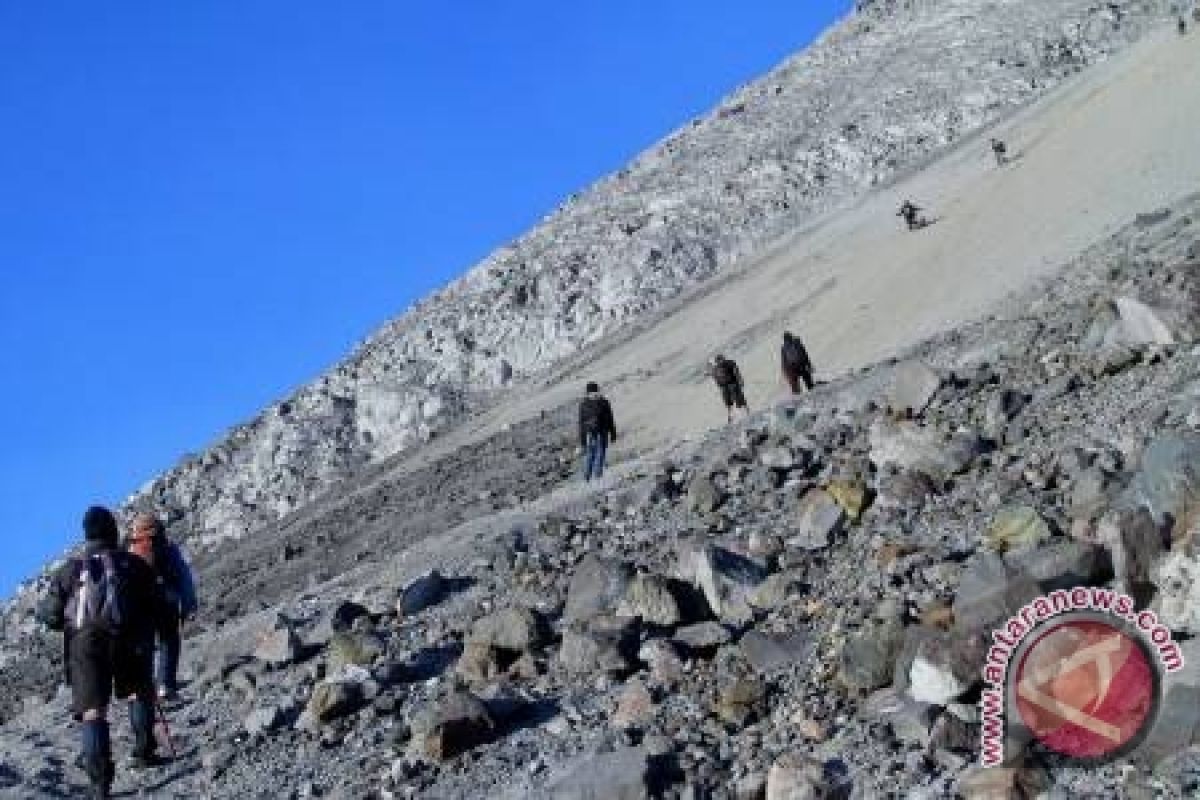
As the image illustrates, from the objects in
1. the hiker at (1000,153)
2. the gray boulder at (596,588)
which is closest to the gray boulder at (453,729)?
the gray boulder at (596,588)

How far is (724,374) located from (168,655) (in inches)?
596

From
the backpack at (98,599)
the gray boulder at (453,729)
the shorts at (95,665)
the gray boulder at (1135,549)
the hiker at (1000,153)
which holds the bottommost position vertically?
the gray boulder at (1135,549)

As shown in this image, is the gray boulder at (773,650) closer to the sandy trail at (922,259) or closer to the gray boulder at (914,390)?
the gray boulder at (914,390)

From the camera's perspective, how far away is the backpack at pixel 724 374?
26359 mm

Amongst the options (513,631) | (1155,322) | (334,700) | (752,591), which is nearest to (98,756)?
(334,700)

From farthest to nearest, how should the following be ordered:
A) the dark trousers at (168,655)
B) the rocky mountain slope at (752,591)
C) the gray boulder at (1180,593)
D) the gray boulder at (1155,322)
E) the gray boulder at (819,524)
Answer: the dark trousers at (168,655), the gray boulder at (1155,322), the gray boulder at (819,524), the rocky mountain slope at (752,591), the gray boulder at (1180,593)

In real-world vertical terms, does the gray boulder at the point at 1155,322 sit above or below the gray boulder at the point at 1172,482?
above

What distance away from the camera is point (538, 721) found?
927 cm

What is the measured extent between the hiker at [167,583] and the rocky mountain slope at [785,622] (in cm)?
36

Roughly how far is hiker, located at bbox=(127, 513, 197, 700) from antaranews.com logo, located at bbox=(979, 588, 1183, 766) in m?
7.40

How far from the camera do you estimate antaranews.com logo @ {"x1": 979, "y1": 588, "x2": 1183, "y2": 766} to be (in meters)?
6.41

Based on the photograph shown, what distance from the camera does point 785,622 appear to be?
962 centimetres

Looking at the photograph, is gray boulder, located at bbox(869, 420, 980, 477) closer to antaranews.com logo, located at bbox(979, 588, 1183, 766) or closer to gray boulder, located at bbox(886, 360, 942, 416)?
gray boulder, located at bbox(886, 360, 942, 416)

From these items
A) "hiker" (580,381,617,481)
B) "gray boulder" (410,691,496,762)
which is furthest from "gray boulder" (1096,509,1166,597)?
"hiker" (580,381,617,481)
